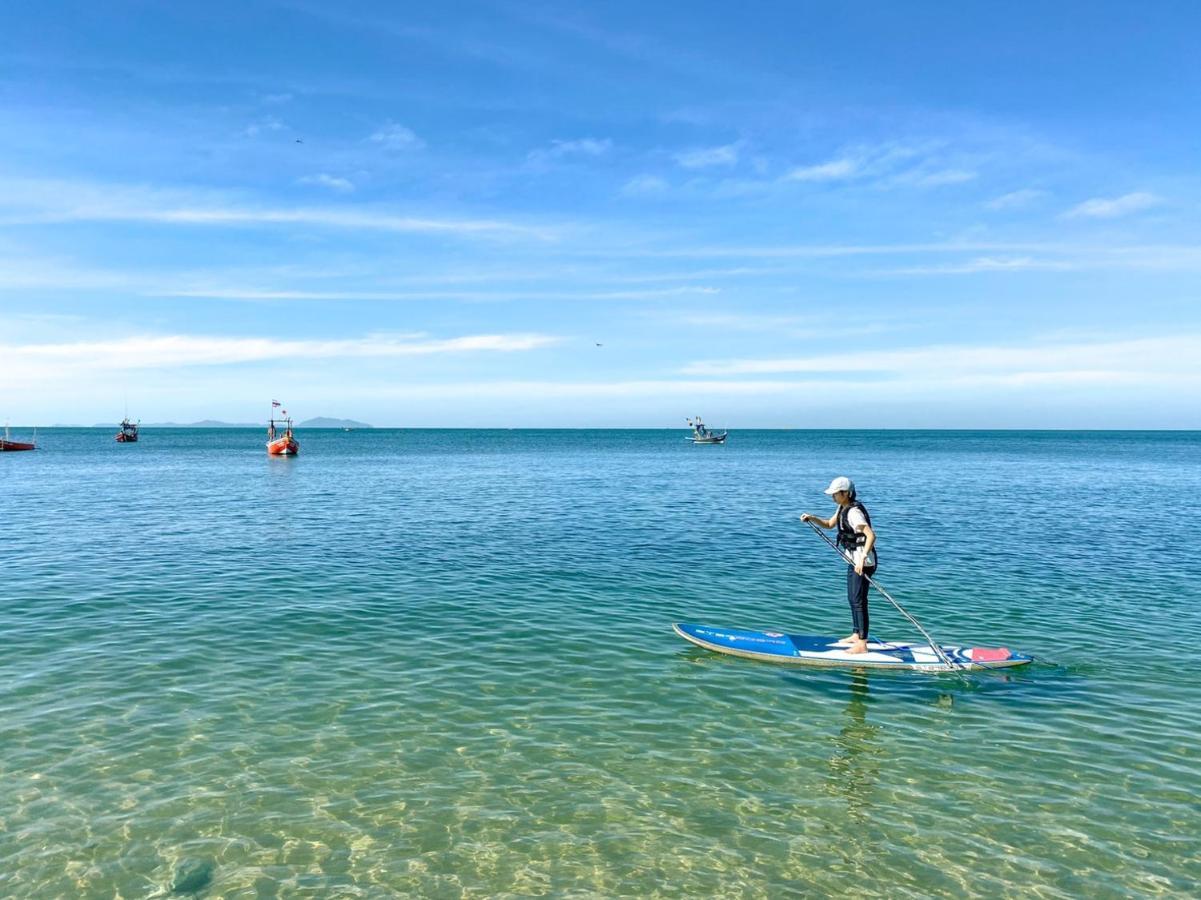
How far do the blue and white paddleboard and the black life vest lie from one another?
2.18 meters

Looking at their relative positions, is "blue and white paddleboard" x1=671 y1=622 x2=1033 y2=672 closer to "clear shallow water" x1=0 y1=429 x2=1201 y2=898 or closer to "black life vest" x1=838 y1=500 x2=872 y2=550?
"clear shallow water" x1=0 y1=429 x2=1201 y2=898

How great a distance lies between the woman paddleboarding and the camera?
50.7 ft

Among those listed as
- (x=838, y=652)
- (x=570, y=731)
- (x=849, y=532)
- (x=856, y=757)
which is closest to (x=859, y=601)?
(x=838, y=652)

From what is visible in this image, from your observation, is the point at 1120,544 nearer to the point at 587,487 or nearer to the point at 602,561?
the point at 602,561

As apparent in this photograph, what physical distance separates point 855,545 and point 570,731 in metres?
6.99

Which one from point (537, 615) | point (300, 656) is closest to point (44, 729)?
point (300, 656)

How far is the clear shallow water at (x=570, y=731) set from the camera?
8992 millimetres

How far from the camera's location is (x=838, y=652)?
15828mm

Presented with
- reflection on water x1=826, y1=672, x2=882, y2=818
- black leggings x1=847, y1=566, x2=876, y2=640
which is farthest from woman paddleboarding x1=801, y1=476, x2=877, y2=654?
reflection on water x1=826, y1=672, x2=882, y2=818

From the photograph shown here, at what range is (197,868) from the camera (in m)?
8.73

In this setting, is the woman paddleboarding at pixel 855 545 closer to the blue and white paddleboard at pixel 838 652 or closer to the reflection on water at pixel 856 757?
the blue and white paddleboard at pixel 838 652

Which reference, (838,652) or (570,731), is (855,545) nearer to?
(838,652)

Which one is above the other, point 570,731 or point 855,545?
point 855,545

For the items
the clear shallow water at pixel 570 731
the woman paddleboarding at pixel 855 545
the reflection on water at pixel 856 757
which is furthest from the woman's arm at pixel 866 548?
the reflection on water at pixel 856 757
